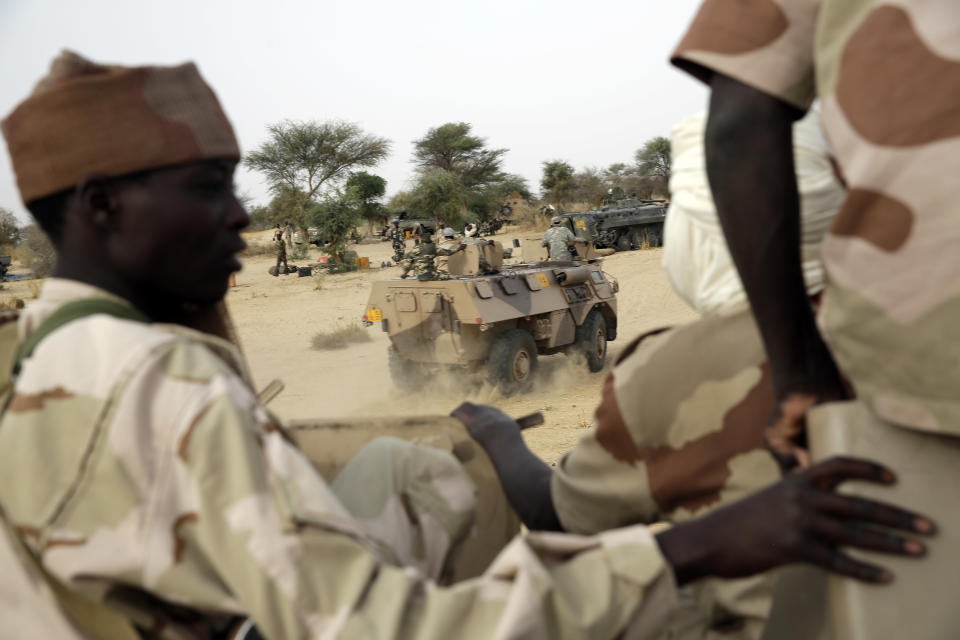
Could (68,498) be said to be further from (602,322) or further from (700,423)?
(602,322)

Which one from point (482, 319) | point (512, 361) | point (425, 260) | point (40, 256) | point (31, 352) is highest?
point (31, 352)

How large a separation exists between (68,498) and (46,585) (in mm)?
158

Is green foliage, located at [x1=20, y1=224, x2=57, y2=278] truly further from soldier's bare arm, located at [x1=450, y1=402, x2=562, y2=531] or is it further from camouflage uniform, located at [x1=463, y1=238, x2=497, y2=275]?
soldier's bare arm, located at [x1=450, y1=402, x2=562, y2=531]

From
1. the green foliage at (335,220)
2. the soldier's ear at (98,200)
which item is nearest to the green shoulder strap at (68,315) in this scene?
the soldier's ear at (98,200)

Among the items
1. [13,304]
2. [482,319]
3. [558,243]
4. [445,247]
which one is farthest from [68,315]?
[13,304]

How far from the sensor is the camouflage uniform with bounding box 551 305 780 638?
4.19 ft

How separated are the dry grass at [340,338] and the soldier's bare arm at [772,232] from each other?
39.6 ft

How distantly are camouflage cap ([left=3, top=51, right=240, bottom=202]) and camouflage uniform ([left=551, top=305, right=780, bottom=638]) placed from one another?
0.84 m

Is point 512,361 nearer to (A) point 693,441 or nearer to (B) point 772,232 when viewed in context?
(A) point 693,441

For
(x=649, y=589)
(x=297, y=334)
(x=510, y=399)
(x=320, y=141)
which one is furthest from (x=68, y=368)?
(x=320, y=141)

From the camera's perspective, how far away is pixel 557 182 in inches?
1511

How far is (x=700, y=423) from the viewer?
1.32m

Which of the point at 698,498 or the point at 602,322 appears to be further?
the point at 602,322

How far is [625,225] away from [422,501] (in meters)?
21.4
